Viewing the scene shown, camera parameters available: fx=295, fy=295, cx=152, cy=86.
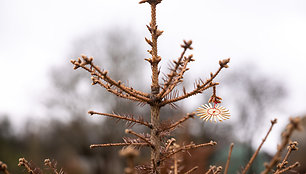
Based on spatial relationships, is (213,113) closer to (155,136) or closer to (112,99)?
(155,136)

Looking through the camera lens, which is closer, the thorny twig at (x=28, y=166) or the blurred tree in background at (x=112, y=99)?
the thorny twig at (x=28, y=166)

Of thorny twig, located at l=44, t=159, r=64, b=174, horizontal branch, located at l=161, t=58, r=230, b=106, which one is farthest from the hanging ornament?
thorny twig, located at l=44, t=159, r=64, b=174

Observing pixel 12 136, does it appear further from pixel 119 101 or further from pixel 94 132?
pixel 119 101

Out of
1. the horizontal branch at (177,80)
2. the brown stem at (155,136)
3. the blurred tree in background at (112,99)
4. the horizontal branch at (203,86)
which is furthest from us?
the blurred tree in background at (112,99)

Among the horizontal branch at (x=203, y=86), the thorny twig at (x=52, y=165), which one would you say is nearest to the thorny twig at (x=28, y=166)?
the thorny twig at (x=52, y=165)

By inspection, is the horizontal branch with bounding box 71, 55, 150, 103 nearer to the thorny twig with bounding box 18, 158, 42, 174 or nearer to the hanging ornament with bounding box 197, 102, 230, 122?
the hanging ornament with bounding box 197, 102, 230, 122

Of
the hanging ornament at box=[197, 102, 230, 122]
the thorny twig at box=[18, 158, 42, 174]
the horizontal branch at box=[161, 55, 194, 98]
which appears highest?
the horizontal branch at box=[161, 55, 194, 98]

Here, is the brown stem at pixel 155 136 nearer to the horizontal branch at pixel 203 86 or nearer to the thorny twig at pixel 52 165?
the horizontal branch at pixel 203 86

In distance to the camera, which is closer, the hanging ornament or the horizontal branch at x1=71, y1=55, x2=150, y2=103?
the horizontal branch at x1=71, y1=55, x2=150, y2=103

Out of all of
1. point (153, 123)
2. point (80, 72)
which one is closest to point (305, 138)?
point (153, 123)

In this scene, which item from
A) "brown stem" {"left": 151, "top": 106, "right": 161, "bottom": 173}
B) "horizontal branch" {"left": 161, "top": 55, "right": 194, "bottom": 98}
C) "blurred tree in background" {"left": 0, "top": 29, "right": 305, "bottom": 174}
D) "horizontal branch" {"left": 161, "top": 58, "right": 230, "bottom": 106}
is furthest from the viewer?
"blurred tree in background" {"left": 0, "top": 29, "right": 305, "bottom": 174}

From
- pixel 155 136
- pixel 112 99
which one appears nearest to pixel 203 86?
pixel 155 136

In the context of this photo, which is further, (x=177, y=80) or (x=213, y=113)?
(x=213, y=113)
